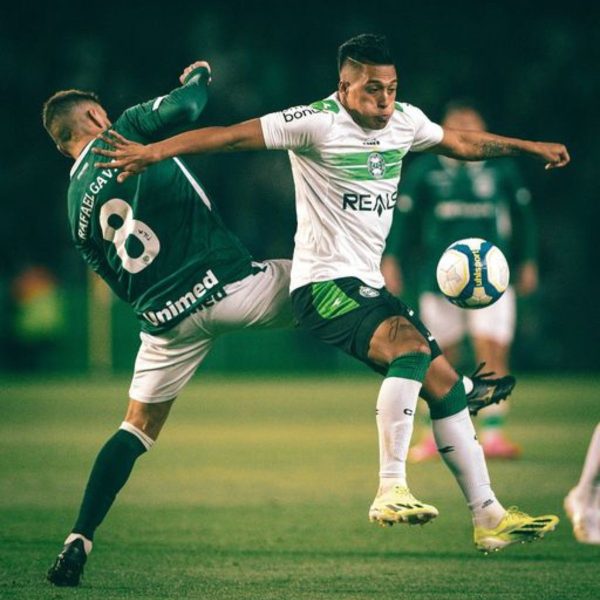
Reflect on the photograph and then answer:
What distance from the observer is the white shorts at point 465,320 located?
1042 centimetres

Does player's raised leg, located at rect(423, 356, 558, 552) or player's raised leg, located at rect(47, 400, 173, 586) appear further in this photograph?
player's raised leg, located at rect(423, 356, 558, 552)

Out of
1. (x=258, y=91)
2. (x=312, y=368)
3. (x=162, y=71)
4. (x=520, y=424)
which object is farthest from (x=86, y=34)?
(x=520, y=424)

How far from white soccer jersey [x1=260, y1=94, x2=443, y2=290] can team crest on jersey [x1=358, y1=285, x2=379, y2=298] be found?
0.18 ft

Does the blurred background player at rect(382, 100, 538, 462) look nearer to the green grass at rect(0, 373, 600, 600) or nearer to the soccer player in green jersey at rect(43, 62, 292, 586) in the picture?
the green grass at rect(0, 373, 600, 600)

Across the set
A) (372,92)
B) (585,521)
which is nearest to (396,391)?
(372,92)

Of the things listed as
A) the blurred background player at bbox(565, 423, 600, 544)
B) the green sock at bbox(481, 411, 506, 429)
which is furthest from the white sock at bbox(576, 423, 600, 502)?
the green sock at bbox(481, 411, 506, 429)

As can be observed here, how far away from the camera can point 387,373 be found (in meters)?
5.71

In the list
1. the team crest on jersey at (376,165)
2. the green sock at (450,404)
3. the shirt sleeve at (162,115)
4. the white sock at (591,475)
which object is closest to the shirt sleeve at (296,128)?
the team crest on jersey at (376,165)

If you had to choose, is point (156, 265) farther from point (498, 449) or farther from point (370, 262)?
point (498, 449)

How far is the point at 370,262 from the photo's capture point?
19.8 feet

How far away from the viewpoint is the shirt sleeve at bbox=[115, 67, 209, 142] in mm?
5871

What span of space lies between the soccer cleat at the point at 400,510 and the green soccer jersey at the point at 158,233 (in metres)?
1.35

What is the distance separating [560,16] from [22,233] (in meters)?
9.78

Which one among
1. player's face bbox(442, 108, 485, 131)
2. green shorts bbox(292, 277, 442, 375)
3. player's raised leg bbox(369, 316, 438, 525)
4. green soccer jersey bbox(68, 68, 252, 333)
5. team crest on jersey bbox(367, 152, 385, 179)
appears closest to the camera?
player's raised leg bbox(369, 316, 438, 525)
